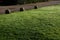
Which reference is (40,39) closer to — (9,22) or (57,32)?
(57,32)

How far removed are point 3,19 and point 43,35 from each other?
210cm

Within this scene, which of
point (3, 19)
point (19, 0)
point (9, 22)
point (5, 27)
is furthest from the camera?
point (19, 0)

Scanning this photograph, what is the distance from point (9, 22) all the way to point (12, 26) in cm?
45

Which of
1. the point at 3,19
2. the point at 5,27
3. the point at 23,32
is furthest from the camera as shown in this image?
the point at 3,19

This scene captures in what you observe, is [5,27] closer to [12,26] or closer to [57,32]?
[12,26]

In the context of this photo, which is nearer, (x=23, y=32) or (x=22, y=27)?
(x=23, y=32)

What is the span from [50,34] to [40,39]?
464mm

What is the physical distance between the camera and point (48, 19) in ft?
21.7

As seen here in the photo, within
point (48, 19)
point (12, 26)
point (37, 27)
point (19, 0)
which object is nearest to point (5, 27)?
point (12, 26)

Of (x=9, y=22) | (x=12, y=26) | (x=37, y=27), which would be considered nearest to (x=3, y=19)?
(x=9, y=22)

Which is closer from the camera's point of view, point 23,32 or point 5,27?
point 23,32

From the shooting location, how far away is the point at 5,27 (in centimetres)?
562

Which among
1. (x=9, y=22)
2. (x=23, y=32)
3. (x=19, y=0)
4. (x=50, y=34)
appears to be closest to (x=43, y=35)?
(x=50, y=34)

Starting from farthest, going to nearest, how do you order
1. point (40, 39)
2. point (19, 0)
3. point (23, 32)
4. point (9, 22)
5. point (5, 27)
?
point (19, 0) → point (9, 22) → point (5, 27) → point (23, 32) → point (40, 39)
